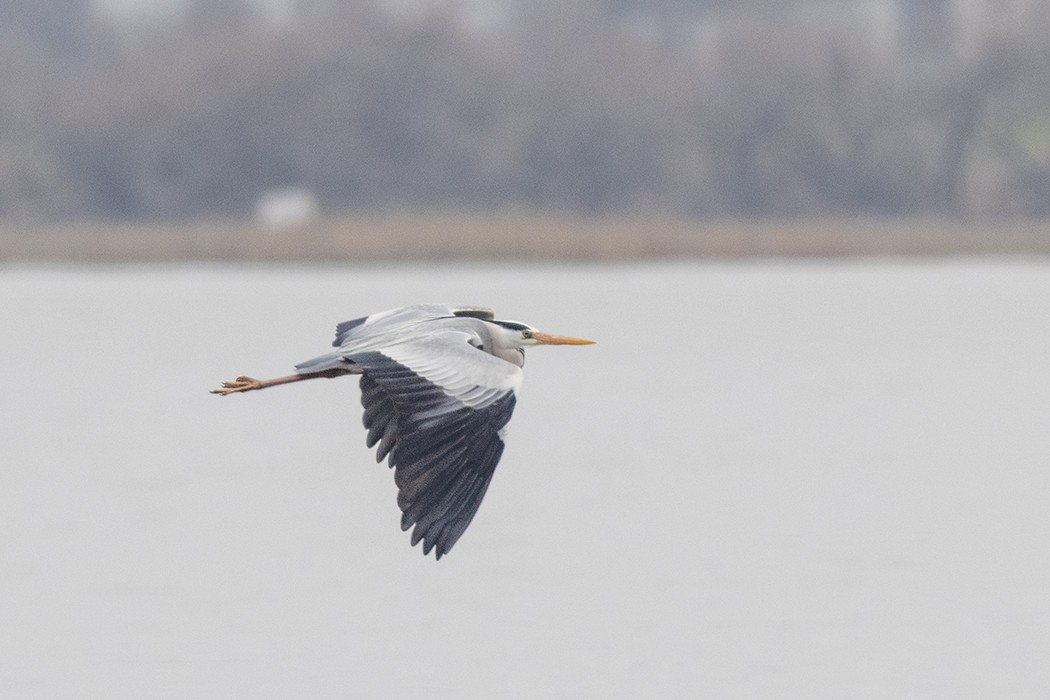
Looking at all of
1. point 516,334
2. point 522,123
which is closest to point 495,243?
point 516,334

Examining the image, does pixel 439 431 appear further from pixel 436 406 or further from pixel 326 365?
pixel 326 365

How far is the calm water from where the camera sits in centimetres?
733

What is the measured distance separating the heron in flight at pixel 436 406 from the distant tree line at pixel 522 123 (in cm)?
2917

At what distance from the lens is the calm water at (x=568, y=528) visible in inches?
289

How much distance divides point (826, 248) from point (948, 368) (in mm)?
7499

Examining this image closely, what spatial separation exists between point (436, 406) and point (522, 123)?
3341 centimetres

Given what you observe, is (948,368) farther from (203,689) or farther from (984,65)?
(984,65)

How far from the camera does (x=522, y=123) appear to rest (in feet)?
128

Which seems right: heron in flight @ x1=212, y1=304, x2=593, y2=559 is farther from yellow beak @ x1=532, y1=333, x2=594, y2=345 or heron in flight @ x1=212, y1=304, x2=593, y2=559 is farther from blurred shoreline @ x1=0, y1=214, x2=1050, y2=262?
blurred shoreline @ x1=0, y1=214, x2=1050, y2=262

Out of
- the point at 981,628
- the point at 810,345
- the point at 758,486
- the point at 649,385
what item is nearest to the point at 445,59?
the point at 810,345

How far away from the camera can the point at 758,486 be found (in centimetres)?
1088

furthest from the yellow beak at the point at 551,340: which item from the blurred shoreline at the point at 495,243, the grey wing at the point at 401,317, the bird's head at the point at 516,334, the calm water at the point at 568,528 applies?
the blurred shoreline at the point at 495,243

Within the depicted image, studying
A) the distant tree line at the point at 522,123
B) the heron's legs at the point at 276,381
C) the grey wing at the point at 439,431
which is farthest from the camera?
the distant tree line at the point at 522,123

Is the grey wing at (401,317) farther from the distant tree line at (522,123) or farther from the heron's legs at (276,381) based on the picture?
the distant tree line at (522,123)
